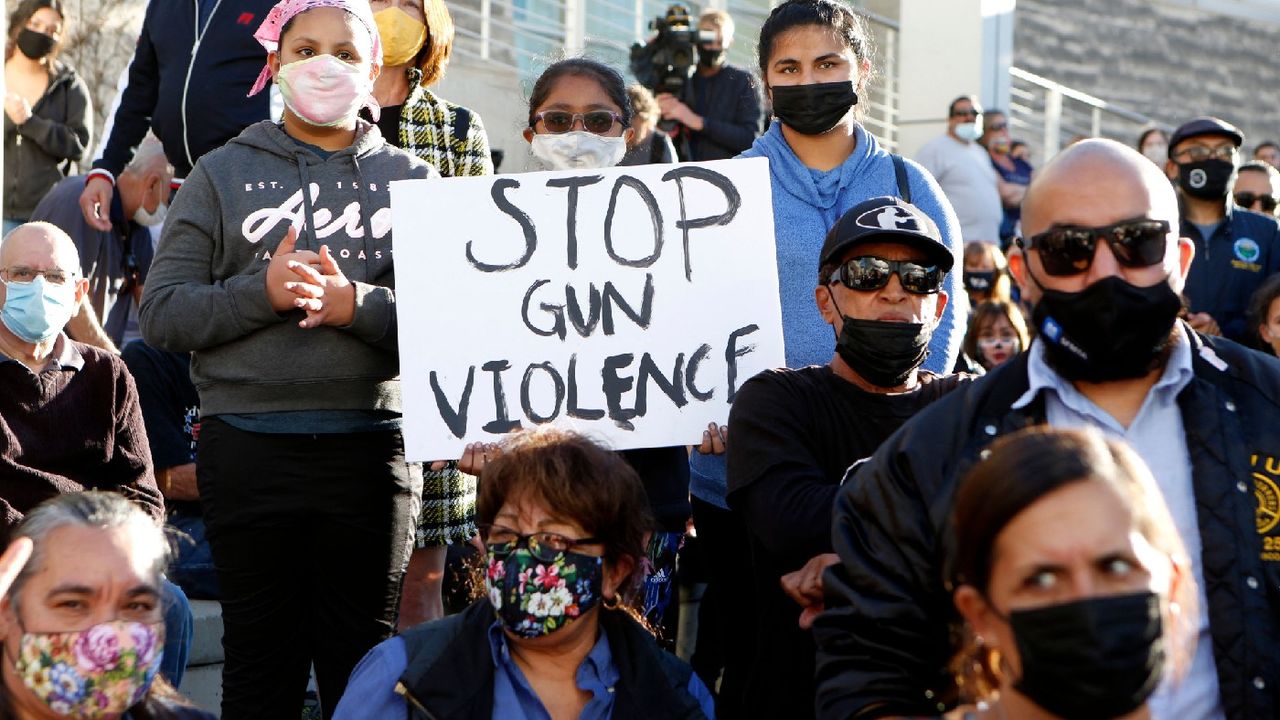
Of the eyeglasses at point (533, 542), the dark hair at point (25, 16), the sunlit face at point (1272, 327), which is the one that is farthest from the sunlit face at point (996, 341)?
the dark hair at point (25, 16)

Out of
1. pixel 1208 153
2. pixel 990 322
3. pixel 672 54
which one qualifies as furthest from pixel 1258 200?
pixel 672 54

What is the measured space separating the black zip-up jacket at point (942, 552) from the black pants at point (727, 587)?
148 centimetres

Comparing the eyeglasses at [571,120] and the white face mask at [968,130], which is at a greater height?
the white face mask at [968,130]

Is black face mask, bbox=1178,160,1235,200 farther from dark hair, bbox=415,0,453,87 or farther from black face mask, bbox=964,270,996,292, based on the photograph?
dark hair, bbox=415,0,453,87

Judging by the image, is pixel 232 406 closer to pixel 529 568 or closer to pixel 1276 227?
pixel 529 568

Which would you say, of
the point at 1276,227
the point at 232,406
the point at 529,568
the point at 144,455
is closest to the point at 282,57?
the point at 232,406

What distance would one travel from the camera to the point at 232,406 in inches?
175

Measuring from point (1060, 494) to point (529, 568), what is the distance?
4.78ft

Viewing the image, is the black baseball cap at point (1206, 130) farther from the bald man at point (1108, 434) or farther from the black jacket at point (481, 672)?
the bald man at point (1108, 434)

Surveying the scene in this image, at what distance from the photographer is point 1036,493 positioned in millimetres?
2473

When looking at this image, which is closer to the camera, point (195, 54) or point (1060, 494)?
point (1060, 494)

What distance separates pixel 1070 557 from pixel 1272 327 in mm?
5311

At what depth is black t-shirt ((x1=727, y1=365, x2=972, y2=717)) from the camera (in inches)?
154

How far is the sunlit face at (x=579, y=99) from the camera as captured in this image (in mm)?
5051
